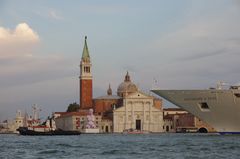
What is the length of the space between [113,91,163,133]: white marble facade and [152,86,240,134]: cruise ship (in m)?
101

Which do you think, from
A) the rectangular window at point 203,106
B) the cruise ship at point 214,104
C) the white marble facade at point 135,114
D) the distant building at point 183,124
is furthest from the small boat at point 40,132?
the distant building at point 183,124

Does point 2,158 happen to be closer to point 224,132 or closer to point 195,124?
point 224,132

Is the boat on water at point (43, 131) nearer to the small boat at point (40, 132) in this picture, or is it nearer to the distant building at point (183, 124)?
the small boat at point (40, 132)

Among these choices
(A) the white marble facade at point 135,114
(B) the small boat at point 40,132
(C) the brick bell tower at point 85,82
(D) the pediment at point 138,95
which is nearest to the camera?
(B) the small boat at point 40,132

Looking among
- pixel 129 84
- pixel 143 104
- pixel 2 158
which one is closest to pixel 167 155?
pixel 2 158

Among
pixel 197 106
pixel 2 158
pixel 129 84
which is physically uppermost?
pixel 129 84

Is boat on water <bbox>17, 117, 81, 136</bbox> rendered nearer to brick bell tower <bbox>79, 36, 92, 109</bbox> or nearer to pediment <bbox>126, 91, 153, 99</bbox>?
pediment <bbox>126, 91, 153, 99</bbox>

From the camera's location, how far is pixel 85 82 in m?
191

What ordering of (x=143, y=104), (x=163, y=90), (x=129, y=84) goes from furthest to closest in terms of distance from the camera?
(x=129, y=84) < (x=143, y=104) < (x=163, y=90)

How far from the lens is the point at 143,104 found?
605 feet

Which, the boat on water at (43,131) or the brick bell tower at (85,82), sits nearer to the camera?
the boat on water at (43,131)

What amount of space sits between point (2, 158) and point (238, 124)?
4031cm

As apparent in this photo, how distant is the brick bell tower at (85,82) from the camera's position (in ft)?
627

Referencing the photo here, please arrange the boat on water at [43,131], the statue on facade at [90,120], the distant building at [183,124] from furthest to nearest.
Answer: the distant building at [183,124] → the statue on facade at [90,120] → the boat on water at [43,131]
